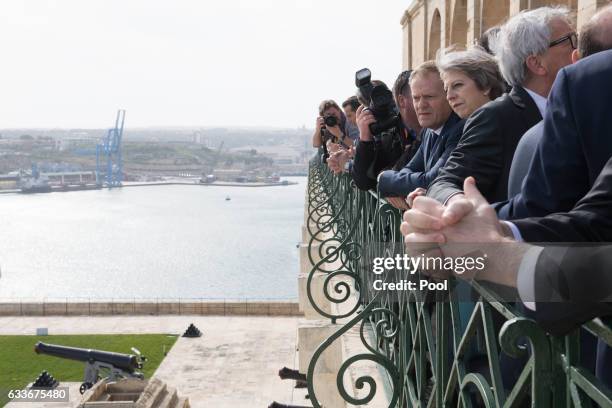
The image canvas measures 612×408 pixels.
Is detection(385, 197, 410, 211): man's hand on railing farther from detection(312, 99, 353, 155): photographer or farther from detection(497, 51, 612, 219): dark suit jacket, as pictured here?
detection(312, 99, 353, 155): photographer

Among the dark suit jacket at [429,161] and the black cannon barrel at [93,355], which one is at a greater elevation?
the dark suit jacket at [429,161]

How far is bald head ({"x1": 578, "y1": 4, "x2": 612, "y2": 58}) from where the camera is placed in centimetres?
158

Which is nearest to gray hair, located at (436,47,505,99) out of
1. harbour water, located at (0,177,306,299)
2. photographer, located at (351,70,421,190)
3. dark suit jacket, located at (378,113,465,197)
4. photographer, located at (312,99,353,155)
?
dark suit jacket, located at (378,113,465,197)

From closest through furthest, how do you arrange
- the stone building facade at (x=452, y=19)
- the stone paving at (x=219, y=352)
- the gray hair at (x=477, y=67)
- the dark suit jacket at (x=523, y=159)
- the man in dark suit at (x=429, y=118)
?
1. the dark suit jacket at (x=523, y=159)
2. the gray hair at (x=477, y=67)
3. the man in dark suit at (x=429, y=118)
4. the stone building facade at (x=452, y=19)
5. the stone paving at (x=219, y=352)

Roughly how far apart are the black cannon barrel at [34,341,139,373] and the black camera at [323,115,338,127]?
13309mm

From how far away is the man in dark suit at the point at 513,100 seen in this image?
6.46ft

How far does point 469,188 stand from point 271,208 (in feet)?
341

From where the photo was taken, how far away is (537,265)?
1111 millimetres

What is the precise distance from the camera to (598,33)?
1.59 meters

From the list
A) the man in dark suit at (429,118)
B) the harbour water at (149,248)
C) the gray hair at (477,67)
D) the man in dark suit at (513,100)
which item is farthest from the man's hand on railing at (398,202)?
the harbour water at (149,248)

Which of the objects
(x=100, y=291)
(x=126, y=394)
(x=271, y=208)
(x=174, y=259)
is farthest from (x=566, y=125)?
(x=271, y=208)

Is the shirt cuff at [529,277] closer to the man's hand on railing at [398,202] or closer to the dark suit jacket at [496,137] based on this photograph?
the dark suit jacket at [496,137]

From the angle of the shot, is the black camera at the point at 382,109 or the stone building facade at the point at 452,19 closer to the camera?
the black camera at the point at 382,109

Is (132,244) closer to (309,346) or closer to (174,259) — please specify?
(174,259)
